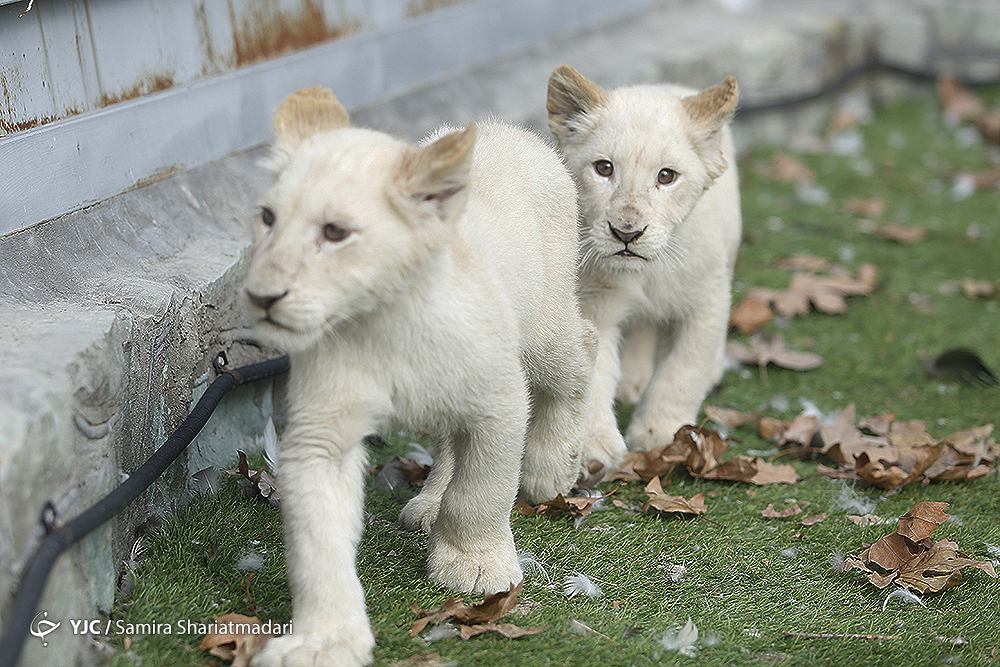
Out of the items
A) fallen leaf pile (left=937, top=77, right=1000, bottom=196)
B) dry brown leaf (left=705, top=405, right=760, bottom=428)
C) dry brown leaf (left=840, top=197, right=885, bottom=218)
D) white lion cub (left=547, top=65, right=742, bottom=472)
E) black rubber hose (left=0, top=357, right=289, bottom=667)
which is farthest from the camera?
fallen leaf pile (left=937, top=77, right=1000, bottom=196)

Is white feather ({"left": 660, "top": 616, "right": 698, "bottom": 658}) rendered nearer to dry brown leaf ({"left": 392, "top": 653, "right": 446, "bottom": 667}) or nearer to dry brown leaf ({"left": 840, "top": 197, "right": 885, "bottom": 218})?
dry brown leaf ({"left": 392, "top": 653, "right": 446, "bottom": 667})

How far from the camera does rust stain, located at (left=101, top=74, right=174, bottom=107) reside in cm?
390

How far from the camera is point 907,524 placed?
360 centimetres

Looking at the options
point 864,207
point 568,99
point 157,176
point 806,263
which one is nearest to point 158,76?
point 157,176

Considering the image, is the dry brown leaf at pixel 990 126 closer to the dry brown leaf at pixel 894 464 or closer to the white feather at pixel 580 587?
the dry brown leaf at pixel 894 464

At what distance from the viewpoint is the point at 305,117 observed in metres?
3.00

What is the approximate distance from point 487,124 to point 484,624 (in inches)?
69.0

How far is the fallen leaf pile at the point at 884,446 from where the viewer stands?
4.11 metres

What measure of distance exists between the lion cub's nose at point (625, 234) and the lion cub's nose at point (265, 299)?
5.59 ft

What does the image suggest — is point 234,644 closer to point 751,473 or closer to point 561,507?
point 561,507

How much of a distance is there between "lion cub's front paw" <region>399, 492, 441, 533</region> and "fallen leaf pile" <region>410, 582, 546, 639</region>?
0.50 metres

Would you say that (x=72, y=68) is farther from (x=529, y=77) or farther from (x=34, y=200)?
(x=529, y=77)

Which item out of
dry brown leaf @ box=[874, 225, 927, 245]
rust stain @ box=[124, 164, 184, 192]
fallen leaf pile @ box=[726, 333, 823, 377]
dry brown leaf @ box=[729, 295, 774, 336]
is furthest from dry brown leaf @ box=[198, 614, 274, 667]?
dry brown leaf @ box=[874, 225, 927, 245]

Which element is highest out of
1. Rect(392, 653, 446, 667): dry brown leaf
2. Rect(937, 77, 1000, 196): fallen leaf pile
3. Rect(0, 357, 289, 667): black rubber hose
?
Rect(0, 357, 289, 667): black rubber hose
